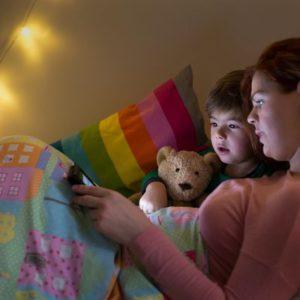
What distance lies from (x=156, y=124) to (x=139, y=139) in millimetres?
74

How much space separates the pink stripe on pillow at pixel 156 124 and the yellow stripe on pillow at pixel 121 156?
0.09m

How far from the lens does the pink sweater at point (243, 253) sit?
65 cm

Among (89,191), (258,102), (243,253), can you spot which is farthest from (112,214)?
(258,102)

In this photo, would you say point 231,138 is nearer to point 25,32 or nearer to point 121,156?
point 121,156

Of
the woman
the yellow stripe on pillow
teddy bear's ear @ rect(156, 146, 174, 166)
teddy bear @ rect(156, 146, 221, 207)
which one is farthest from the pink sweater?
the yellow stripe on pillow

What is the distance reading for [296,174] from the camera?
2.71ft

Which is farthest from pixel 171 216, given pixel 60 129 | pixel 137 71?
pixel 60 129

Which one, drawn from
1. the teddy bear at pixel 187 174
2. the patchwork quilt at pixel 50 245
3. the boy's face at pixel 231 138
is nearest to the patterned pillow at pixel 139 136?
the teddy bear at pixel 187 174

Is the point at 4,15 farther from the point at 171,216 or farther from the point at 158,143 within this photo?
the point at 171,216

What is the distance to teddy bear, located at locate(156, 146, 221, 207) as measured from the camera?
111cm

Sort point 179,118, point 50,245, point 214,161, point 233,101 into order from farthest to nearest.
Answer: point 179,118
point 214,161
point 233,101
point 50,245

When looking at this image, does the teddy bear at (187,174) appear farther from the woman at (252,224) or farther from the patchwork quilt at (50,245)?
the patchwork quilt at (50,245)

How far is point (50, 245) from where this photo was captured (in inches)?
26.3

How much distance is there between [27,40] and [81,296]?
1164 mm
